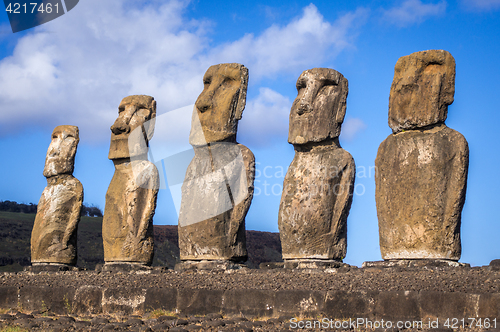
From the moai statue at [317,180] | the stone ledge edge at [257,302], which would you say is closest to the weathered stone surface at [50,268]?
the stone ledge edge at [257,302]

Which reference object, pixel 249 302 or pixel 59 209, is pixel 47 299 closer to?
pixel 249 302

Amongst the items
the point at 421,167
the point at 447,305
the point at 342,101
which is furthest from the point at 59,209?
the point at 447,305

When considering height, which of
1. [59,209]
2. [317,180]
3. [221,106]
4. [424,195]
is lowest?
[424,195]

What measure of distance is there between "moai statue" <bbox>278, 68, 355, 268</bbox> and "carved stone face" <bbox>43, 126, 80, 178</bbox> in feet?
19.3

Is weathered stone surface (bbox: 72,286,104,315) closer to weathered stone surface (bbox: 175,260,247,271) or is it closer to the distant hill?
weathered stone surface (bbox: 175,260,247,271)

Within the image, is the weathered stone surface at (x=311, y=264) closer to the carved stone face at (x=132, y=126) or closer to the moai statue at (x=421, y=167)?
the moai statue at (x=421, y=167)

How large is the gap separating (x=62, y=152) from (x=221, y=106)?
188 inches

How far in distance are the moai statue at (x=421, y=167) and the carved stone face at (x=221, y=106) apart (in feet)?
9.01

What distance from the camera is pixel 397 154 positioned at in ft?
28.8

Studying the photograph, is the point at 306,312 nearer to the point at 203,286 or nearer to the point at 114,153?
the point at 203,286

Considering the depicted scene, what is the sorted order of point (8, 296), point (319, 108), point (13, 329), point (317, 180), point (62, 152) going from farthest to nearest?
point (62, 152) → point (8, 296) → point (319, 108) → point (317, 180) → point (13, 329)

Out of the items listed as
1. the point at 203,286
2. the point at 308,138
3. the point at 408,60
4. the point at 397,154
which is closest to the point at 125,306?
the point at 203,286

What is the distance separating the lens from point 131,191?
1174 cm

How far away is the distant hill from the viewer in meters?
19.4
